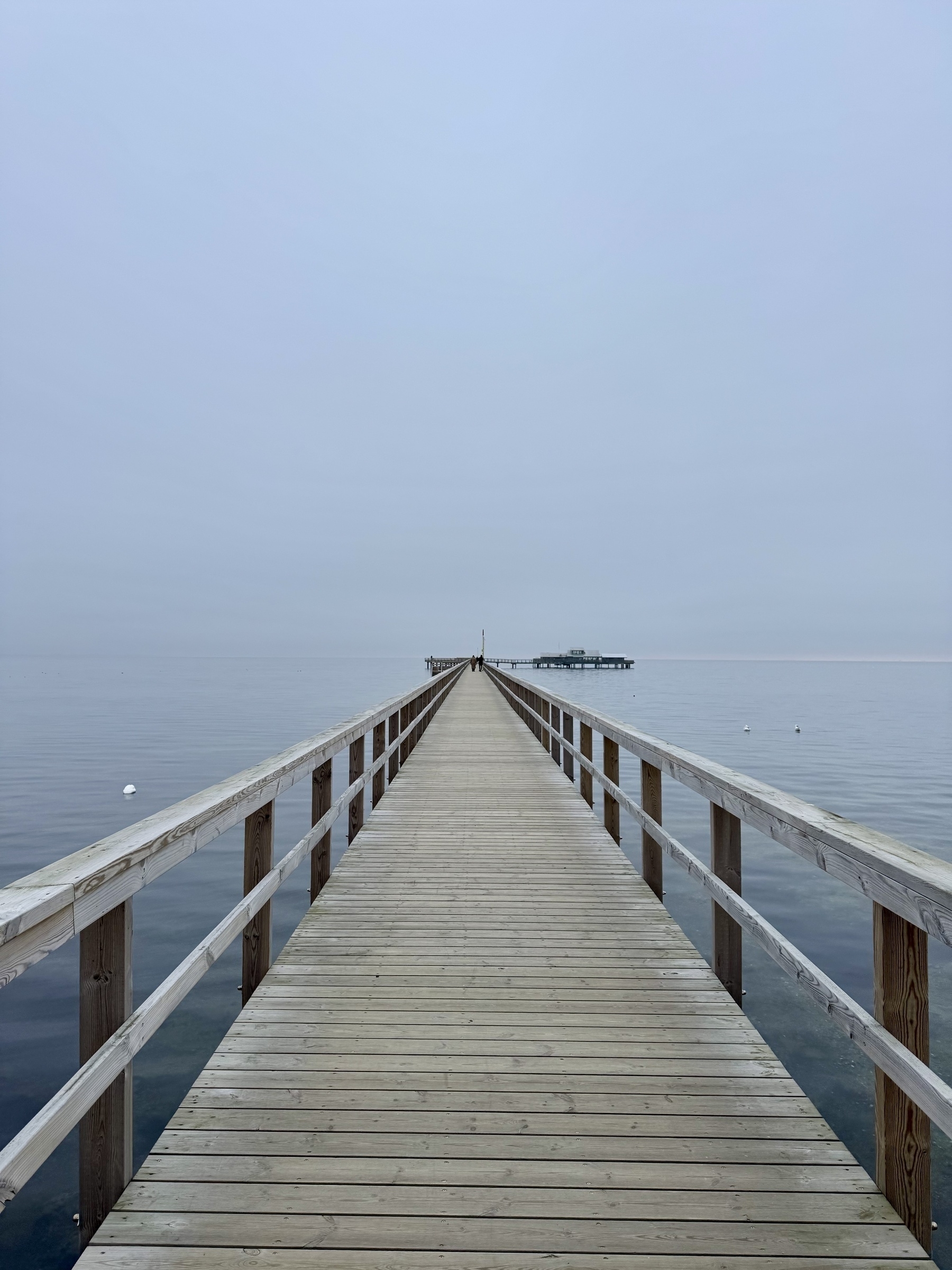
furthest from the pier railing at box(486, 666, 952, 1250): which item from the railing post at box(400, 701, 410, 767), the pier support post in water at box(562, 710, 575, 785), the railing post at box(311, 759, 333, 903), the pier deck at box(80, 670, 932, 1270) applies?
the railing post at box(400, 701, 410, 767)

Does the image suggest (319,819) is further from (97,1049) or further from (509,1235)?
(509,1235)

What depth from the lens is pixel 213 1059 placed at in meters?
2.50

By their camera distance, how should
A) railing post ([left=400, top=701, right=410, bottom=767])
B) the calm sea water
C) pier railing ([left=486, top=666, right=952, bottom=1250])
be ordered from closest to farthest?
pier railing ([left=486, top=666, right=952, bottom=1250]), the calm sea water, railing post ([left=400, top=701, right=410, bottom=767])

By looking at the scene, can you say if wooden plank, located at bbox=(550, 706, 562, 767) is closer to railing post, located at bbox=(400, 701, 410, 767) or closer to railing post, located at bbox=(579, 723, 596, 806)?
railing post, located at bbox=(579, 723, 596, 806)

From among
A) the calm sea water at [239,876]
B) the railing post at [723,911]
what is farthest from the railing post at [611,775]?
the railing post at [723,911]

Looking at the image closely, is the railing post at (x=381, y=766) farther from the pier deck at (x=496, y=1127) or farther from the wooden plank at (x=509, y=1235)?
the wooden plank at (x=509, y=1235)

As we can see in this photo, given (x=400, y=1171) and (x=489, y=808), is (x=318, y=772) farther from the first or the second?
(x=489, y=808)

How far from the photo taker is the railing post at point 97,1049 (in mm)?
1731

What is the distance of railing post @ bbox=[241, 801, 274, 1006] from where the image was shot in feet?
9.87

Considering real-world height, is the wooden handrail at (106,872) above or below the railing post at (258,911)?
above

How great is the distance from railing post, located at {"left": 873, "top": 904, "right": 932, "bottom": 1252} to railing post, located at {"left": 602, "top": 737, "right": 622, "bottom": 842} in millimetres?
3087

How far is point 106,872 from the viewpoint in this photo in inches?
65.4

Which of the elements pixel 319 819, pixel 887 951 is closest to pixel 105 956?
pixel 887 951

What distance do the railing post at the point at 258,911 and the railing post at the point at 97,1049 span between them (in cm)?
112
